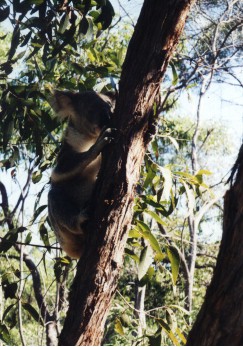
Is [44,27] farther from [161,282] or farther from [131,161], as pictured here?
[161,282]

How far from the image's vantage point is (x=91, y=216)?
1977 millimetres

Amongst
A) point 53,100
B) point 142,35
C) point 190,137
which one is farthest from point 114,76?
point 190,137

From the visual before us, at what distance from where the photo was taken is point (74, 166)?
9.54ft

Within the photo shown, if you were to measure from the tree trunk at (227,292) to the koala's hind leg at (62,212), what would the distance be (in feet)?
5.72

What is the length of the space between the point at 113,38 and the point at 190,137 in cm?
360

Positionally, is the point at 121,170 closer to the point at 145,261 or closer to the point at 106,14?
the point at 145,261

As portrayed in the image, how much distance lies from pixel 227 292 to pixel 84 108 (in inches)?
95.6

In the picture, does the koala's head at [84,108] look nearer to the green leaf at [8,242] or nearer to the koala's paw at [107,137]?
the green leaf at [8,242]

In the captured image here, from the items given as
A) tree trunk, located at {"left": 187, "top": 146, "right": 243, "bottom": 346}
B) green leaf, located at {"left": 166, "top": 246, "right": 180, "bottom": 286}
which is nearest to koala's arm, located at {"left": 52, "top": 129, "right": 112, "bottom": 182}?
green leaf, located at {"left": 166, "top": 246, "right": 180, "bottom": 286}

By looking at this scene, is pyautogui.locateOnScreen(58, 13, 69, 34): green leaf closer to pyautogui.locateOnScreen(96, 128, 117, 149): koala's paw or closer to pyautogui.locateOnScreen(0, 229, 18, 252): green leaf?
pyautogui.locateOnScreen(96, 128, 117, 149): koala's paw

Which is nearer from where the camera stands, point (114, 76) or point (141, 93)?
point (141, 93)

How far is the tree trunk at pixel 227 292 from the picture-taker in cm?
102

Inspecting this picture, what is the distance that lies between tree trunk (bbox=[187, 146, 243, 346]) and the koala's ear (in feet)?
7.73

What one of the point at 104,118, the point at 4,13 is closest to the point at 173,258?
the point at 104,118
